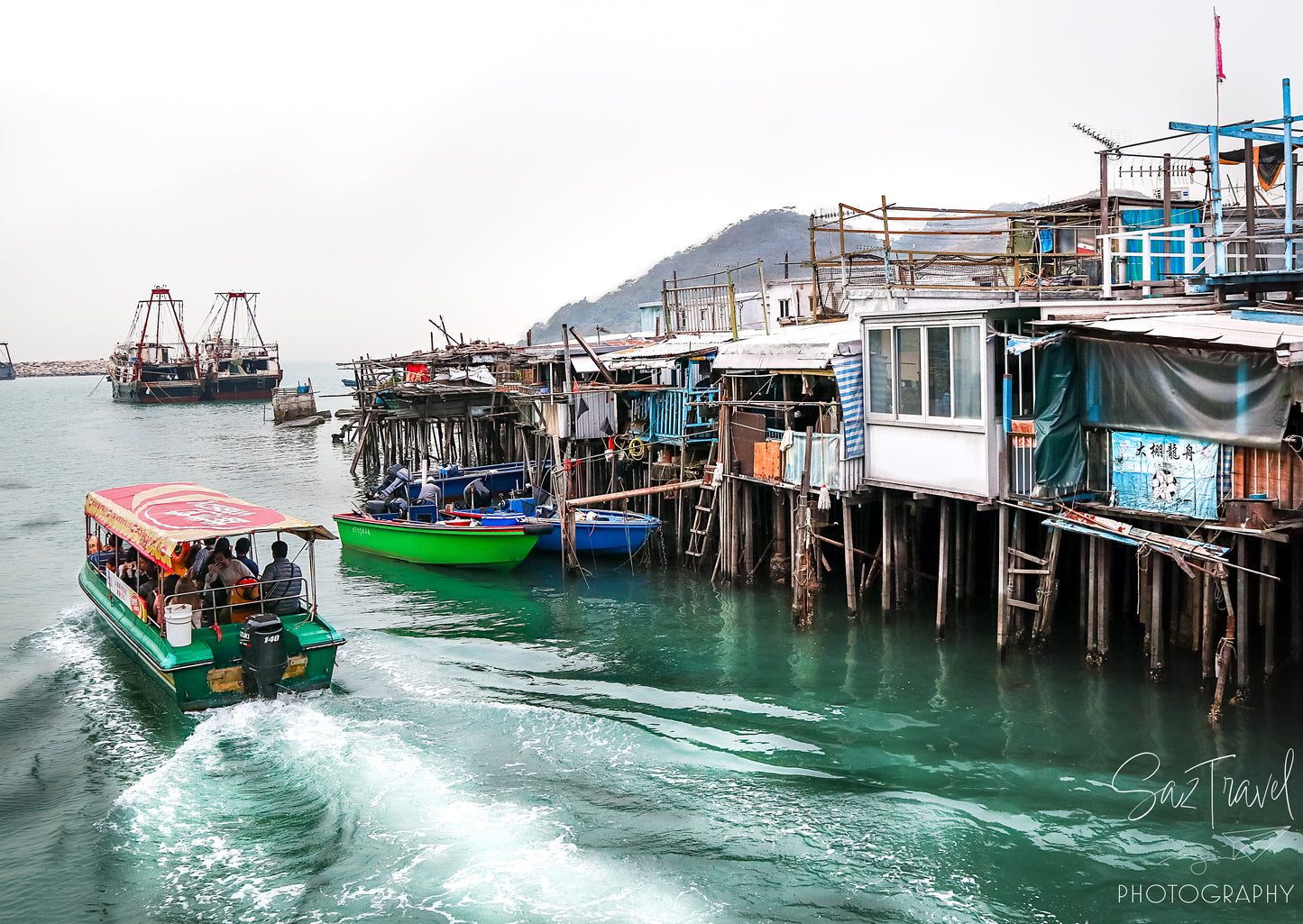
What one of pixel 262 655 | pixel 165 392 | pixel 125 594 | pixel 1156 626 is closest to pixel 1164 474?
pixel 1156 626

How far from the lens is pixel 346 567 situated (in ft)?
79.4

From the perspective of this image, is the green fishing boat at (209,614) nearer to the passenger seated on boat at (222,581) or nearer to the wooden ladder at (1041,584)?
the passenger seated on boat at (222,581)

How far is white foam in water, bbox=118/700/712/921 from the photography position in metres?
9.24

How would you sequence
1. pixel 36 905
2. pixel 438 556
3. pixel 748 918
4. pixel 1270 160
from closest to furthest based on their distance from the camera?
pixel 748 918 < pixel 36 905 < pixel 1270 160 < pixel 438 556

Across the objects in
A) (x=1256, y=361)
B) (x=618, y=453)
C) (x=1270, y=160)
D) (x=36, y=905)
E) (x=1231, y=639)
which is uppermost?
(x=1270, y=160)

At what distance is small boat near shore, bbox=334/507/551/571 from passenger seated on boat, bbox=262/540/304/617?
6.65 m

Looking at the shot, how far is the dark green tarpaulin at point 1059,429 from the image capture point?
44.8ft

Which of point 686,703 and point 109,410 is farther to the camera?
point 109,410

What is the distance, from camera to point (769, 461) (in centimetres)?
1820

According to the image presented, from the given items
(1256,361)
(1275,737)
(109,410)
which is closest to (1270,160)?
(1256,361)

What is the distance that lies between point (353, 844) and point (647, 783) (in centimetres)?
319

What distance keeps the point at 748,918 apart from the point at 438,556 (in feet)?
49.6

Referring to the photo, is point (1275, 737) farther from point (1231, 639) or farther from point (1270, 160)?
point (1270, 160)

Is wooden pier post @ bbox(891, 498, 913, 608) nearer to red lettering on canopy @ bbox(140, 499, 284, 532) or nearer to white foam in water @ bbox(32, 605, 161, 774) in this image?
red lettering on canopy @ bbox(140, 499, 284, 532)
